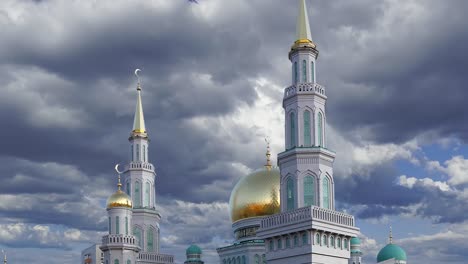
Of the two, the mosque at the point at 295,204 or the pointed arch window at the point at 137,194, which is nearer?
the mosque at the point at 295,204

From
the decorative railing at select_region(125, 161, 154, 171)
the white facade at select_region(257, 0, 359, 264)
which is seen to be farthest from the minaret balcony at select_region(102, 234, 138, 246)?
the white facade at select_region(257, 0, 359, 264)

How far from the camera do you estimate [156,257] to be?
237 ft

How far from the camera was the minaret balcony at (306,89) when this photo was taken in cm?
5388

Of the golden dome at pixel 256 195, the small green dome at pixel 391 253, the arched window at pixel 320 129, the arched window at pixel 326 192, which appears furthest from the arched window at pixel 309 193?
the small green dome at pixel 391 253

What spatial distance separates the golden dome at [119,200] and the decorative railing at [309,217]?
20.0 m

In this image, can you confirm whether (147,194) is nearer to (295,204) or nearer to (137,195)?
(137,195)

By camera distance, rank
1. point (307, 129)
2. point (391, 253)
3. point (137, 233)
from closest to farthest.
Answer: point (307, 129) → point (137, 233) → point (391, 253)

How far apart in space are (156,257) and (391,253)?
29.0m

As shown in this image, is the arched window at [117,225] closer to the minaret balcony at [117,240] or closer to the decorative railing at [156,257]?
the minaret balcony at [117,240]

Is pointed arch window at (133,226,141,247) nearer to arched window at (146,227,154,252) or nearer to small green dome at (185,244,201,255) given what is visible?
arched window at (146,227,154,252)

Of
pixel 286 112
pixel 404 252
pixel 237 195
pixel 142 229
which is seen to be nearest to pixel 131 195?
pixel 142 229

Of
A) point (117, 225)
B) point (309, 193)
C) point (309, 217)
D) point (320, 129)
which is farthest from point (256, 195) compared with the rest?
point (309, 217)

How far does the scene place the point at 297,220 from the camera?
50.2 metres

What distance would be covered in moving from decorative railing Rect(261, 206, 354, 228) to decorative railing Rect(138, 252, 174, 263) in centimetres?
2107
